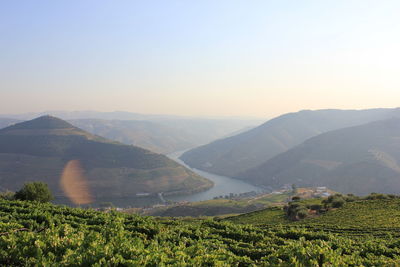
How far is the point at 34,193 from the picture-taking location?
65.1 m

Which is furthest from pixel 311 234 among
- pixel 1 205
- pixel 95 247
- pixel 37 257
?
pixel 1 205

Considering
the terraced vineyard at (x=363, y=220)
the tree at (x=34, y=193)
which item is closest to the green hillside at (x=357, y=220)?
the terraced vineyard at (x=363, y=220)

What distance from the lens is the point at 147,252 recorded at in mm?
12656

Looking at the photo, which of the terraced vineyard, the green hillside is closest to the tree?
the green hillside

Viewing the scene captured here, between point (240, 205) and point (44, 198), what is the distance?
397ft

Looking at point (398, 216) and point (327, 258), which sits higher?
point (327, 258)

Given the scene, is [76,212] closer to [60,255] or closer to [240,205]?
[60,255]

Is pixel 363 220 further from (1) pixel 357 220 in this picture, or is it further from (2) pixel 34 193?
(2) pixel 34 193

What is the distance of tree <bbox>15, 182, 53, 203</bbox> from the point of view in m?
64.3

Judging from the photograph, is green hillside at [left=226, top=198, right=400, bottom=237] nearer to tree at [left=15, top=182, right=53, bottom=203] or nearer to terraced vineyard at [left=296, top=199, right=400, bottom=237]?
terraced vineyard at [left=296, top=199, right=400, bottom=237]

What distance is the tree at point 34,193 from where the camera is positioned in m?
64.3

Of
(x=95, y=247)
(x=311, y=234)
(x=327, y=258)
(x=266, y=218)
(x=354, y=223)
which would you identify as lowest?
(x=266, y=218)

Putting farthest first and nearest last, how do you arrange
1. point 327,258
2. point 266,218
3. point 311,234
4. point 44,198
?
1. point 44,198
2. point 266,218
3. point 311,234
4. point 327,258

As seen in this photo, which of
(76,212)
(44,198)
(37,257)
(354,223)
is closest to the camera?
(37,257)
